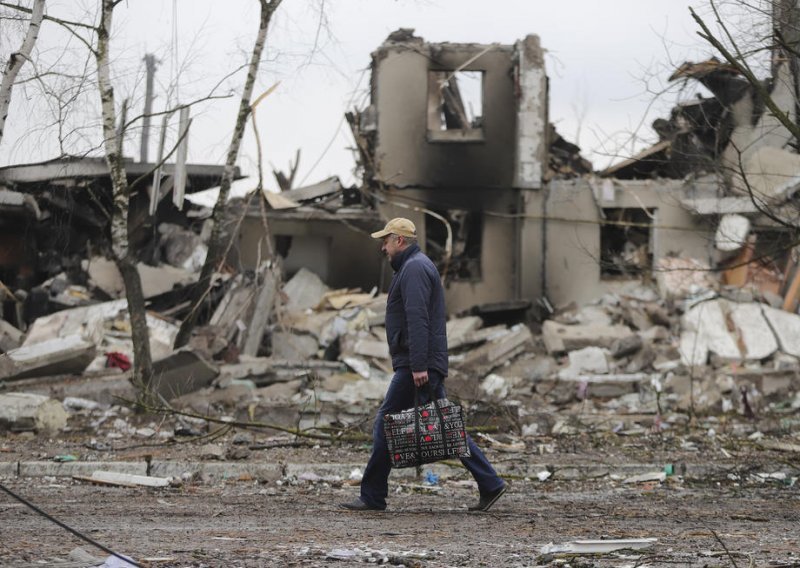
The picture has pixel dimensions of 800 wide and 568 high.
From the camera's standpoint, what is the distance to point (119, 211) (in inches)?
468

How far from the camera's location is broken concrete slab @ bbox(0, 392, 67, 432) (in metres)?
10.8

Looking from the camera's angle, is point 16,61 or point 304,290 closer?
point 16,61

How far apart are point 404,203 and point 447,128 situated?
2.49 m

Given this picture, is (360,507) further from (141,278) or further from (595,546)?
(141,278)

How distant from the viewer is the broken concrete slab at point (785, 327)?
18.5 m

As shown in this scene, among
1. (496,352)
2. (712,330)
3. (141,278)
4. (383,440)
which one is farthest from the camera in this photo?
(141,278)

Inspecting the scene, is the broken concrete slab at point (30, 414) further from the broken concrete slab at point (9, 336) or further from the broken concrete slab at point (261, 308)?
the broken concrete slab at point (261, 308)

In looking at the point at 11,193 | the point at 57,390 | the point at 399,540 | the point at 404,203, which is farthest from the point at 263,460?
the point at 404,203

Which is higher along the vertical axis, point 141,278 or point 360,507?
point 141,278

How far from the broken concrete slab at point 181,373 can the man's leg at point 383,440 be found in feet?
21.1

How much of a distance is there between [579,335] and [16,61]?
12.5 m

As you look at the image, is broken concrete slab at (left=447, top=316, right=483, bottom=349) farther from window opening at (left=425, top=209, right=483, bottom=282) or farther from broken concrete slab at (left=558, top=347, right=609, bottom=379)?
window opening at (left=425, top=209, right=483, bottom=282)

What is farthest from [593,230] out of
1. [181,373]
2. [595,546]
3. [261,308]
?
[595,546]

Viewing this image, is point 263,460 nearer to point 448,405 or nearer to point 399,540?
point 448,405
